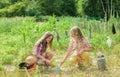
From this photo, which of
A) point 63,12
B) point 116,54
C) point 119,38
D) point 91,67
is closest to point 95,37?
point 119,38

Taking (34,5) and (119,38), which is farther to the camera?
(34,5)

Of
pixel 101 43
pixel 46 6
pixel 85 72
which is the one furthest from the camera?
pixel 46 6

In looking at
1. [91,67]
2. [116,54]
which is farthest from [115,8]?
[91,67]

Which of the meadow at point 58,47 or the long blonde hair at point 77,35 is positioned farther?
the long blonde hair at point 77,35

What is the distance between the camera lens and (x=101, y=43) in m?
10.2

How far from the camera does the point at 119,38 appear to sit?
10844 millimetres

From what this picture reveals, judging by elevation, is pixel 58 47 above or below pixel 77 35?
below

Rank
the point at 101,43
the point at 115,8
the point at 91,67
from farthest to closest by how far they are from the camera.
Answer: the point at 115,8
the point at 101,43
the point at 91,67

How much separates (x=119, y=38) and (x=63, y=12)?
1262 centimetres

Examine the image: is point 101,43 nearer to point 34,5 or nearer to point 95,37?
point 95,37

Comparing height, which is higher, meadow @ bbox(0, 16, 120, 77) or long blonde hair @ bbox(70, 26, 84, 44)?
long blonde hair @ bbox(70, 26, 84, 44)

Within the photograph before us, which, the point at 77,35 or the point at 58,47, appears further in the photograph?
the point at 58,47

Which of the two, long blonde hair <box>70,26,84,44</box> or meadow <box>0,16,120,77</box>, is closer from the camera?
meadow <box>0,16,120,77</box>

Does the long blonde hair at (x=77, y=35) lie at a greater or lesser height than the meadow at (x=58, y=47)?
greater
